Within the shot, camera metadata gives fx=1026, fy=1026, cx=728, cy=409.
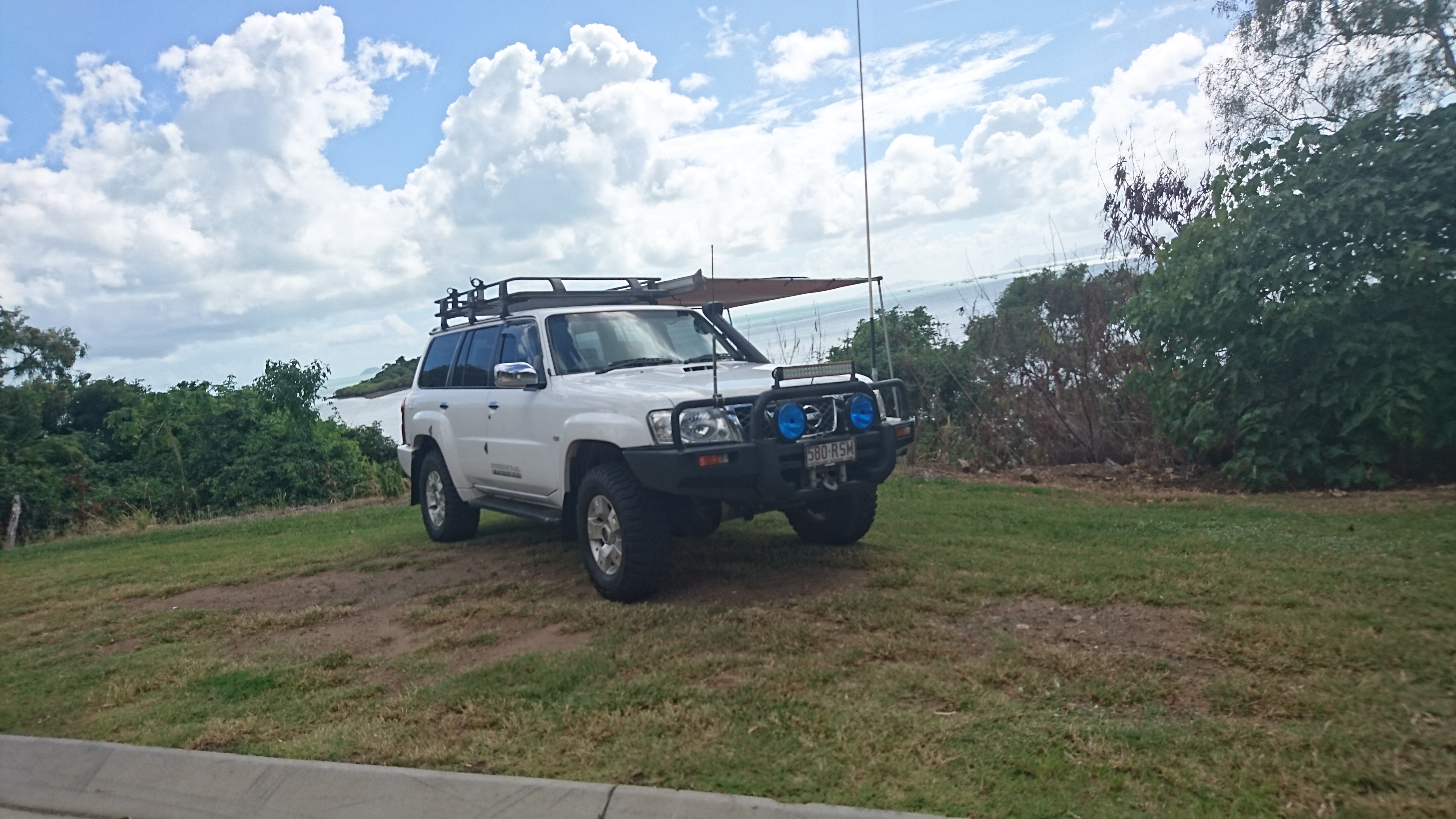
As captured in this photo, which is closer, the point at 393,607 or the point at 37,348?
the point at 393,607

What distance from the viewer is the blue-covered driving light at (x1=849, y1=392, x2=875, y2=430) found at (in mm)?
6238

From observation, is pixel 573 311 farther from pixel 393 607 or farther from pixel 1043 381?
pixel 1043 381

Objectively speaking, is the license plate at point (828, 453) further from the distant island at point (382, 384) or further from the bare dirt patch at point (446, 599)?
A: the distant island at point (382, 384)

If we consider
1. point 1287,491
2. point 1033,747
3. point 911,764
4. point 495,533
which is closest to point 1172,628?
point 1033,747

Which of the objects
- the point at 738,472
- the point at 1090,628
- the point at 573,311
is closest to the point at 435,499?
the point at 573,311

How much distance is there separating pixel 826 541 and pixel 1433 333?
A: 5650 millimetres

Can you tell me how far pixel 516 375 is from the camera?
6723mm

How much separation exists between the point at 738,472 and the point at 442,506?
426 centimetres

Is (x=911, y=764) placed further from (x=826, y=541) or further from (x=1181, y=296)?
(x=1181, y=296)

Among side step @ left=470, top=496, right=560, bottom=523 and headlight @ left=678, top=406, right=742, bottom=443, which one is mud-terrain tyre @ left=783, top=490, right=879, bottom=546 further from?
side step @ left=470, top=496, right=560, bottom=523

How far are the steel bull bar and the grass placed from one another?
65 cm

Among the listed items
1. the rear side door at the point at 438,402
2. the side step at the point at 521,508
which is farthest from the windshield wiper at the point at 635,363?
the rear side door at the point at 438,402

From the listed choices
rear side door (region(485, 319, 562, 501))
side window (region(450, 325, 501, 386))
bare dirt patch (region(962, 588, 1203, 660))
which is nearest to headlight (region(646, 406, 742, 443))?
rear side door (region(485, 319, 562, 501))

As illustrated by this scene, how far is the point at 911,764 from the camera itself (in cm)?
365
